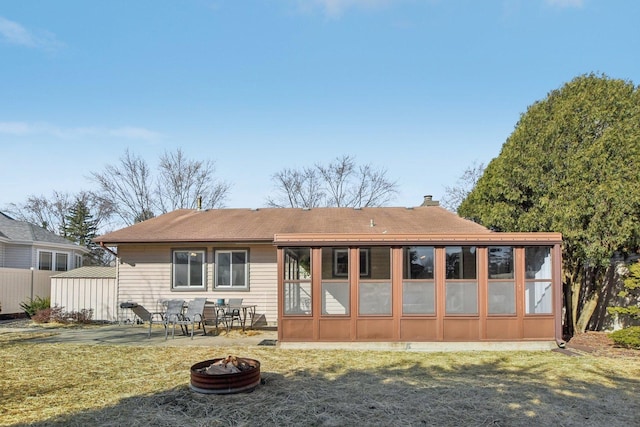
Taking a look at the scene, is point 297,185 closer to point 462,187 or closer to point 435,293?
point 462,187

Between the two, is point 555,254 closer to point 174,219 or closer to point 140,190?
point 174,219

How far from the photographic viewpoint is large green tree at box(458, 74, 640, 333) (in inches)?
357

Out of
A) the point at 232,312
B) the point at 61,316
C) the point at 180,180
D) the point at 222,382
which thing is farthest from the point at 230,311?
the point at 180,180

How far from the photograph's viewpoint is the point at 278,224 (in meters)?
13.9

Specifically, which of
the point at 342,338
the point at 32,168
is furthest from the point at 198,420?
the point at 32,168

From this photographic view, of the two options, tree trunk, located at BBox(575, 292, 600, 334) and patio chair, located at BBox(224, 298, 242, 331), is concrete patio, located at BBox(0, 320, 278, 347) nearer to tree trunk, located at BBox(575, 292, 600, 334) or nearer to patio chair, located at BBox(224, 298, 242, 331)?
patio chair, located at BBox(224, 298, 242, 331)

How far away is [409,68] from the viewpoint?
13.5 m

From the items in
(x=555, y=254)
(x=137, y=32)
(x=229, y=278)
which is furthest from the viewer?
(x=229, y=278)

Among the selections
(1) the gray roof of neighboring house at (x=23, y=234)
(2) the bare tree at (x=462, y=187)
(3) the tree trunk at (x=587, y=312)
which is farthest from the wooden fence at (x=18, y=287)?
(2) the bare tree at (x=462, y=187)

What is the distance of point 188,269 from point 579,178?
33.5 ft

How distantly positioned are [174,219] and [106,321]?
3.74 metres

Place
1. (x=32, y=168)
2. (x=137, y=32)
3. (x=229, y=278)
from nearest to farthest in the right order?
1. (x=137, y=32)
2. (x=229, y=278)
3. (x=32, y=168)

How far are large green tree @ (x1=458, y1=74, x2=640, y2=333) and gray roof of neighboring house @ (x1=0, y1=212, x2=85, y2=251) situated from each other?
679 inches

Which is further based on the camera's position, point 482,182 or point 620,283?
point 482,182
